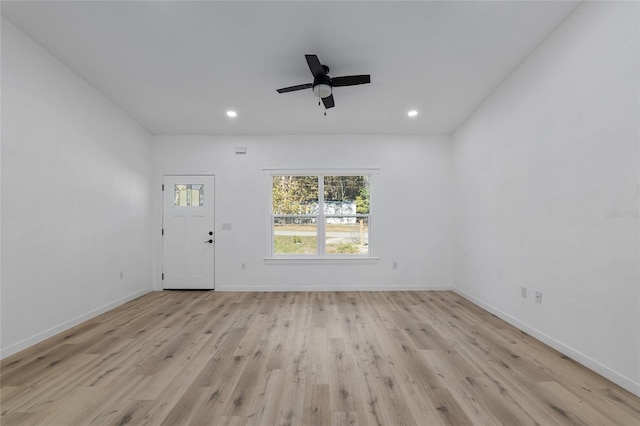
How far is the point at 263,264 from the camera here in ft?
15.8

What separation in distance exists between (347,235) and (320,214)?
64 centimetres

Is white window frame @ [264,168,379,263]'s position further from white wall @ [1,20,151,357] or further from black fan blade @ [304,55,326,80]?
black fan blade @ [304,55,326,80]

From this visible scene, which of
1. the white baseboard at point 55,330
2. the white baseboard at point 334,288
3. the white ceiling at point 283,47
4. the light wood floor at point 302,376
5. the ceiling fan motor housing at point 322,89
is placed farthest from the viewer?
the white baseboard at point 334,288

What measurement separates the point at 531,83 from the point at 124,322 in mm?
5368

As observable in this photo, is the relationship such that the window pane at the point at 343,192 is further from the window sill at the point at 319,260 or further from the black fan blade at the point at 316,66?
the black fan blade at the point at 316,66

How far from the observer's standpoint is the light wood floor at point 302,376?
167 centimetres

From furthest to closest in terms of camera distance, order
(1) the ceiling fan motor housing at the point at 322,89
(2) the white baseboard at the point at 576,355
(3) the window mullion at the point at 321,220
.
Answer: (3) the window mullion at the point at 321,220 < (1) the ceiling fan motor housing at the point at 322,89 < (2) the white baseboard at the point at 576,355

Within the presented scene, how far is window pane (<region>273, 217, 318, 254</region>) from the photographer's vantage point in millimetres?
4941

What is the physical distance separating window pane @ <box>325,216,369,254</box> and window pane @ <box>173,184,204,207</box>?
2360 millimetres

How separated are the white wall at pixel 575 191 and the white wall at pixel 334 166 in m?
1.29

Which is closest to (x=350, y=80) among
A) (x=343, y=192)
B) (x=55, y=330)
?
(x=343, y=192)

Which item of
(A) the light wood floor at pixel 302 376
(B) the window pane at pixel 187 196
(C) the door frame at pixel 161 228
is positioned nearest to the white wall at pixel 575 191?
(A) the light wood floor at pixel 302 376

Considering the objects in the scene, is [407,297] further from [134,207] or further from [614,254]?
[134,207]

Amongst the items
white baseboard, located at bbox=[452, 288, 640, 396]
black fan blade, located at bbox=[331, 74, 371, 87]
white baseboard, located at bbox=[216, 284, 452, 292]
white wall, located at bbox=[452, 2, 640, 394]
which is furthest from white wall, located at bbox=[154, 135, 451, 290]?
black fan blade, located at bbox=[331, 74, 371, 87]
